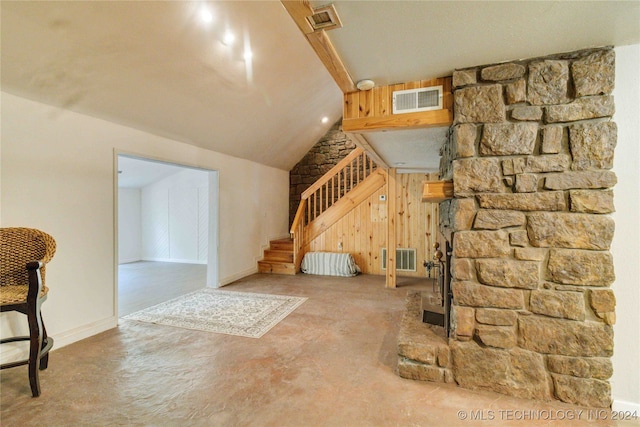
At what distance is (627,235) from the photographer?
1673 millimetres

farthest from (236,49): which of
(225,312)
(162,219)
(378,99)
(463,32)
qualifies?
(162,219)

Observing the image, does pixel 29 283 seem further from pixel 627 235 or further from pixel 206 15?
pixel 627 235

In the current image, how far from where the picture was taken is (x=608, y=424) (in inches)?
62.4

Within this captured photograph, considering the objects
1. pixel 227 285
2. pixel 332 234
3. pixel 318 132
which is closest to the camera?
pixel 227 285

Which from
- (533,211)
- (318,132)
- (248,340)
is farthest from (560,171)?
(318,132)

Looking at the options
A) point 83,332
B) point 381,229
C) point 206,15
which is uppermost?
point 206,15

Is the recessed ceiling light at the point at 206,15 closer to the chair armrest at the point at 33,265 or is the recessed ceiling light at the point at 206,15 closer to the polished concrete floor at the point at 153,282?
the chair armrest at the point at 33,265

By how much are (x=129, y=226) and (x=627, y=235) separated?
8785 millimetres

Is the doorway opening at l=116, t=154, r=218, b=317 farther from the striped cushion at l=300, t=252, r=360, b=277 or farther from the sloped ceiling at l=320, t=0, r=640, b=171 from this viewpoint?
the sloped ceiling at l=320, t=0, r=640, b=171

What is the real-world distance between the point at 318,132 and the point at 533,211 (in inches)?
209

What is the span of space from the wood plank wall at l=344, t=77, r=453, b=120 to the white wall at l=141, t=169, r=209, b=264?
5418 mm

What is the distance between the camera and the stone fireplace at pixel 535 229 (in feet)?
5.50

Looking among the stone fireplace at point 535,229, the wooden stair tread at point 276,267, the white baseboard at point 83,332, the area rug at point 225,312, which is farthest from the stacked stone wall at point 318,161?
the stone fireplace at point 535,229

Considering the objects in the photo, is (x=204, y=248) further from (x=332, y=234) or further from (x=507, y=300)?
(x=507, y=300)
